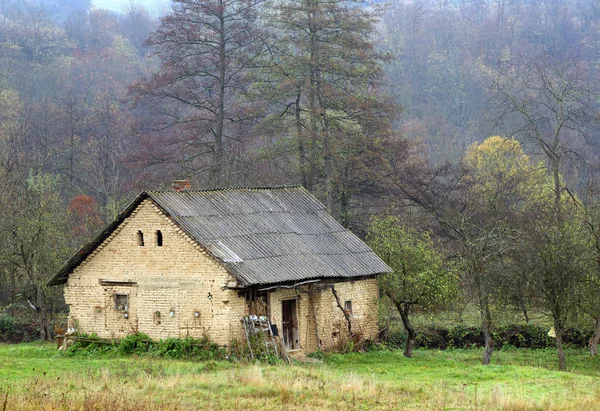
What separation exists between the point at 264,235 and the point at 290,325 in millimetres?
2928

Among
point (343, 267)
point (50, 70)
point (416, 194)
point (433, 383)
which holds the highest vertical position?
point (50, 70)

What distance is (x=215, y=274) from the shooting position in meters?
26.4

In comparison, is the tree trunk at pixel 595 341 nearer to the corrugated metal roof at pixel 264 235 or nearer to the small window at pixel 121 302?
the corrugated metal roof at pixel 264 235

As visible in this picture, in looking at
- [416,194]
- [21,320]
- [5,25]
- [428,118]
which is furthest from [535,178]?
[5,25]

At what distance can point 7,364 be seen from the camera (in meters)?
24.2

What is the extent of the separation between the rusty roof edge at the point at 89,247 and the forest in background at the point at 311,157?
591 centimetres

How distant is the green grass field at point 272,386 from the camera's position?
17469 mm

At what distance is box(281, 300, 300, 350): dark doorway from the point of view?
28.4 metres

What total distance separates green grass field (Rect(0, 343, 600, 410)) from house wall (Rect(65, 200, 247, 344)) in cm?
149

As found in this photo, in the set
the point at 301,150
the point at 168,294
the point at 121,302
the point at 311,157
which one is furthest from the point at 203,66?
the point at 168,294

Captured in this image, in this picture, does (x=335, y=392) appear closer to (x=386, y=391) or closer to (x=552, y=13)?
(x=386, y=391)

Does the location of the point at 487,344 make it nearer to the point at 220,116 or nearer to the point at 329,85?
the point at 329,85

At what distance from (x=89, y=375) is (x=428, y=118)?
55.2 metres

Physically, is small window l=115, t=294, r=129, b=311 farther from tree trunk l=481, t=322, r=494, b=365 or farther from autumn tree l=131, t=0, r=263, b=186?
autumn tree l=131, t=0, r=263, b=186
